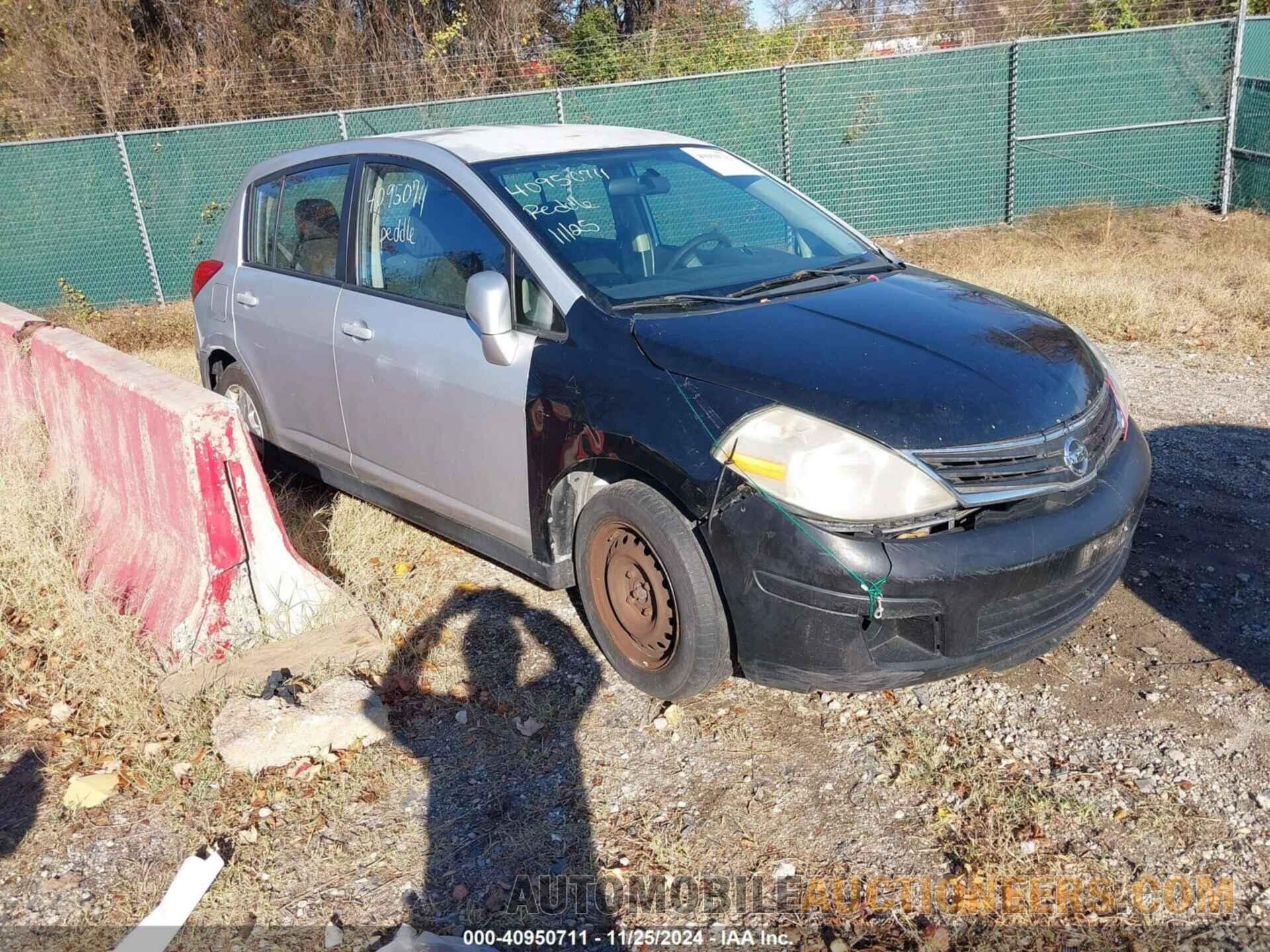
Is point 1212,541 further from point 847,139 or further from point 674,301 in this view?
point 847,139

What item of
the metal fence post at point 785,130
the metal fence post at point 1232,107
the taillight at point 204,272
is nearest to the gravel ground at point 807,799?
the taillight at point 204,272

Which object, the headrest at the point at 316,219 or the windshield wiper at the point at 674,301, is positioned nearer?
the windshield wiper at the point at 674,301

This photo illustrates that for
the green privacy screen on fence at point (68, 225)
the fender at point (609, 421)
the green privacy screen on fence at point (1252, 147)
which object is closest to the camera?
the fender at point (609, 421)

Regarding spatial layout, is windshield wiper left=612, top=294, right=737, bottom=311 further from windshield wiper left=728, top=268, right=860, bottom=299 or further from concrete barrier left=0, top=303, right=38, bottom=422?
concrete barrier left=0, top=303, right=38, bottom=422

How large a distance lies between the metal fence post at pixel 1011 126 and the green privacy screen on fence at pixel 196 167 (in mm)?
8237

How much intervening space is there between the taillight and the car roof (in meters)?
1.48

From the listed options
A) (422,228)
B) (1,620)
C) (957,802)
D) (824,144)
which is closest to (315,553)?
(1,620)

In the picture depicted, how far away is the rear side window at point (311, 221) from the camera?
15.9ft

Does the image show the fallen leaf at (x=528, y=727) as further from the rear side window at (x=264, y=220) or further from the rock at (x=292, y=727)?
the rear side window at (x=264, y=220)

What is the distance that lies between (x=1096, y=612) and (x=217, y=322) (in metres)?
4.49

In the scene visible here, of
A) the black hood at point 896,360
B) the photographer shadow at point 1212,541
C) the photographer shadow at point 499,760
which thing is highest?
the black hood at point 896,360

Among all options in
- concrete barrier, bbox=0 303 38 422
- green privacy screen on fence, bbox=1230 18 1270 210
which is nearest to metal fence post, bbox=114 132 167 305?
concrete barrier, bbox=0 303 38 422

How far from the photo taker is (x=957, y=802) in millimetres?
3068

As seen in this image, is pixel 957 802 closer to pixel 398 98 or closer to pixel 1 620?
pixel 1 620
